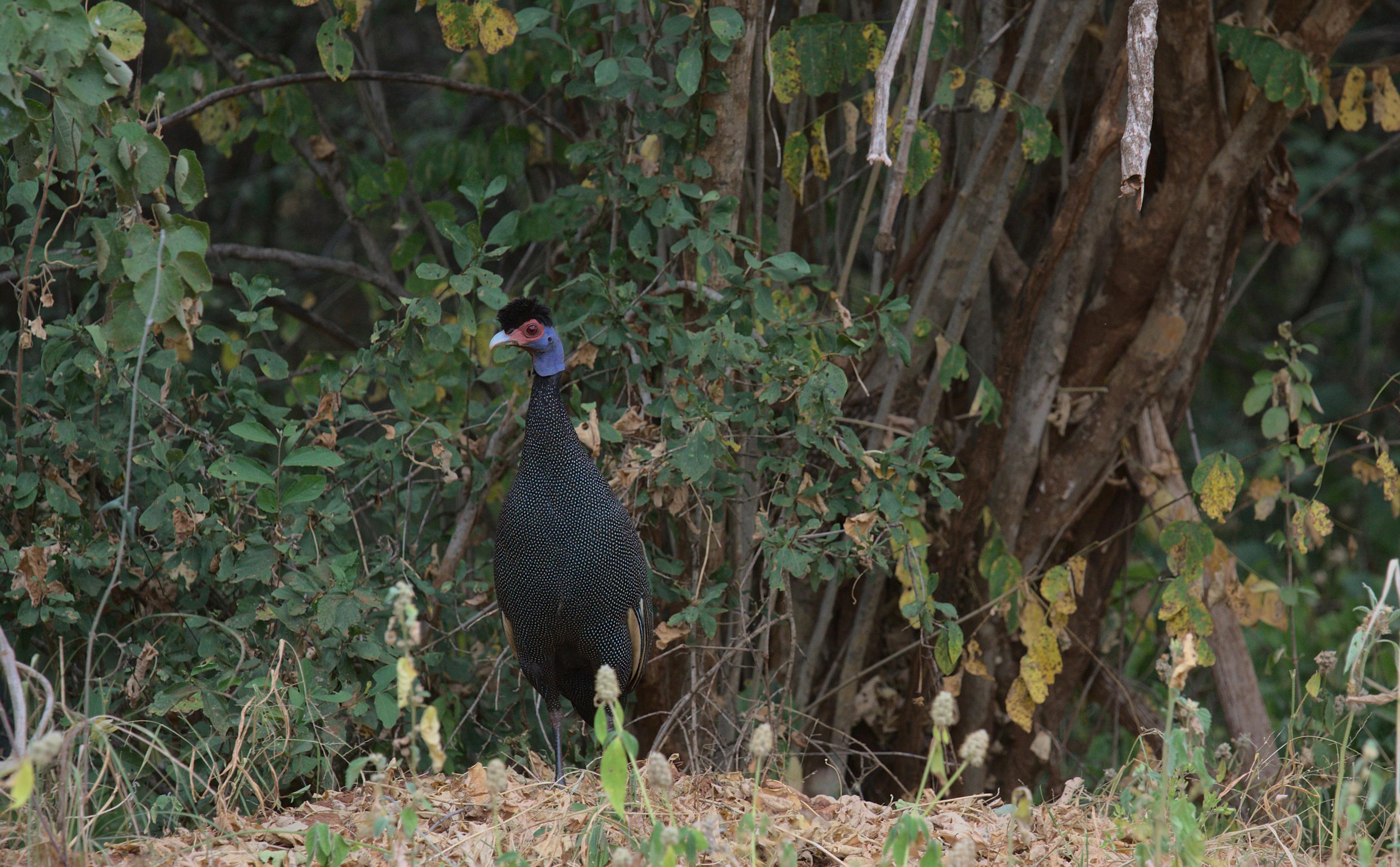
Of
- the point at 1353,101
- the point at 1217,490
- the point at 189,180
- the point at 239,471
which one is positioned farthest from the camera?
the point at 1353,101

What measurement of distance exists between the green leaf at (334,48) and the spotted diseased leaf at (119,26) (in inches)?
46.4

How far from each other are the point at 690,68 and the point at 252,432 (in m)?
1.48

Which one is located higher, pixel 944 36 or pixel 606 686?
pixel 944 36

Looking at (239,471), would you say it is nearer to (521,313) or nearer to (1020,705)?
(521,313)

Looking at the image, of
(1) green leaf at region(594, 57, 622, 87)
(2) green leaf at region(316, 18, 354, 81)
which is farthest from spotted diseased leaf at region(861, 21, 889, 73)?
(2) green leaf at region(316, 18, 354, 81)

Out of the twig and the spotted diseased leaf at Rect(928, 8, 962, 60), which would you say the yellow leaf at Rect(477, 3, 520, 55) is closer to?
the twig

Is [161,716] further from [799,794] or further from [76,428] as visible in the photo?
[799,794]

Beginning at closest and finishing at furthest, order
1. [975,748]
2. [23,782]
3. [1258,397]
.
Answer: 1. [23,782]
2. [975,748]
3. [1258,397]

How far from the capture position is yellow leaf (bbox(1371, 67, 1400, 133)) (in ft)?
13.3

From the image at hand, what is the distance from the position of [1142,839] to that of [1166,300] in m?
2.08

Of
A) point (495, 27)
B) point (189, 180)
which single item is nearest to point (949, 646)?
point (495, 27)

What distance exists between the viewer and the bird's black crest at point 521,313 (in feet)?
11.1

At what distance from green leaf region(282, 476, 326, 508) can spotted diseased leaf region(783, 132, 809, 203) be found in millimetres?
1671

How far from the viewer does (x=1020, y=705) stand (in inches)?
164
